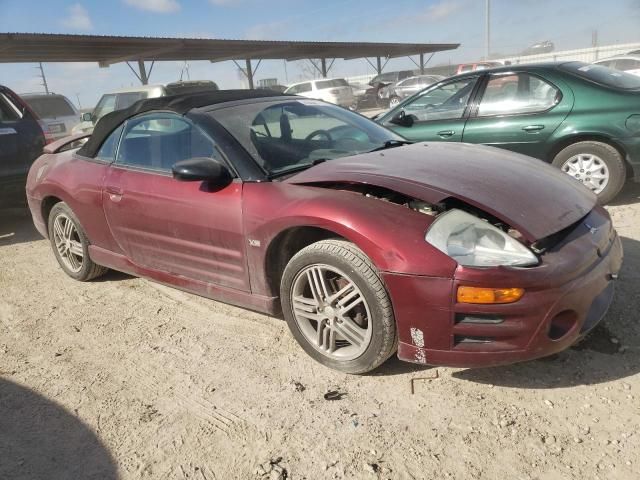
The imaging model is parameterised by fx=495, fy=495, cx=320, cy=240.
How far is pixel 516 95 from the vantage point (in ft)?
16.3

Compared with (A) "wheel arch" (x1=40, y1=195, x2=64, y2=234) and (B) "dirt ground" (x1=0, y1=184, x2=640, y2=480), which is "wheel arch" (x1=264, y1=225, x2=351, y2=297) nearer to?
(B) "dirt ground" (x1=0, y1=184, x2=640, y2=480)

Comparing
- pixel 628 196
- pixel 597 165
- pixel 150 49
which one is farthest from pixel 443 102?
pixel 150 49

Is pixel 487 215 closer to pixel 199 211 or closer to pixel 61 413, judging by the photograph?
pixel 199 211

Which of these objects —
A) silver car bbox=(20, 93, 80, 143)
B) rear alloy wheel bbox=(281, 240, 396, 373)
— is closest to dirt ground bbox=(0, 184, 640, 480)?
rear alloy wheel bbox=(281, 240, 396, 373)

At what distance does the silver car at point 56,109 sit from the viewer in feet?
40.1

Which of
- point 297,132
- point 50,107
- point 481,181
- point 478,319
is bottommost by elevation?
point 478,319

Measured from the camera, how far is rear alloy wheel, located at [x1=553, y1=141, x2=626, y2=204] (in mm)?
4547

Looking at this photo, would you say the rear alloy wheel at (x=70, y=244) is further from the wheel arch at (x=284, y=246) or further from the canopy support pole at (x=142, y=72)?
the canopy support pole at (x=142, y=72)

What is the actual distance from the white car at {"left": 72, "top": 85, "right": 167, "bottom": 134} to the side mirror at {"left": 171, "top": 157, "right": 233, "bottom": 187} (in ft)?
31.3

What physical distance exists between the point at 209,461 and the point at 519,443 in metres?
1.26

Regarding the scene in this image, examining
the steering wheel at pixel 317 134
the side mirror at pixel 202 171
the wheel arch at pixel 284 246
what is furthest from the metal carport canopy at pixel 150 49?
the wheel arch at pixel 284 246

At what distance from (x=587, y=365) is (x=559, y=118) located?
3.03m

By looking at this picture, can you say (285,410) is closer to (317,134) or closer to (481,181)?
(481,181)

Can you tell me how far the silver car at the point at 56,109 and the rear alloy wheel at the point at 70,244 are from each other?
9.01 meters
